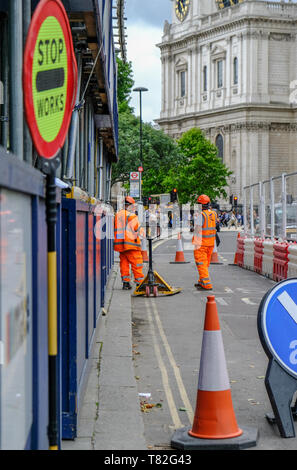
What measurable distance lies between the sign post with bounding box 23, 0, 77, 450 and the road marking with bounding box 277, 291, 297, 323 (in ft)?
8.76

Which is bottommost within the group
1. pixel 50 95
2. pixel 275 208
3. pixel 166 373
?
pixel 166 373

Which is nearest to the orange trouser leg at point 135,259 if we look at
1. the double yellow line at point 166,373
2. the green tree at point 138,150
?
the double yellow line at point 166,373

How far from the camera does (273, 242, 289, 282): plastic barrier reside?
18.0 m

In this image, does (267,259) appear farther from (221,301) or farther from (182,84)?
(182,84)

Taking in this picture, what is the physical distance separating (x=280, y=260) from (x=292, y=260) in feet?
4.72

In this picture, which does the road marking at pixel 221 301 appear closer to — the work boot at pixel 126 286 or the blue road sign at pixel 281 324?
the work boot at pixel 126 286

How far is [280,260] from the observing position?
18.7 meters

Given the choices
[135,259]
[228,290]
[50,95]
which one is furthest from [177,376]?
[228,290]

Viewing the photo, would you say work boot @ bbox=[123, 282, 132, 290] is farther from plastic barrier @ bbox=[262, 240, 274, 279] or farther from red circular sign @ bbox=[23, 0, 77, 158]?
red circular sign @ bbox=[23, 0, 77, 158]

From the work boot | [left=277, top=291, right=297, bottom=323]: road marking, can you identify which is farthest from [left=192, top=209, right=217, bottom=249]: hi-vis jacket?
[left=277, top=291, right=297, bottom=323]: road marking

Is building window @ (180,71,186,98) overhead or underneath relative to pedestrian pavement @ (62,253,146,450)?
overhead

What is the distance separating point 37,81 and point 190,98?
350 feet

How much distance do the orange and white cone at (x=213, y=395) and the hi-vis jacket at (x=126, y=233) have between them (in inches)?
393
